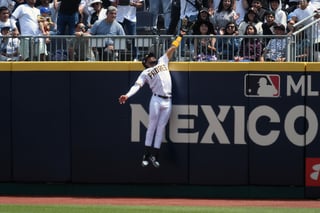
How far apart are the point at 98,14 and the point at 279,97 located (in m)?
5.39

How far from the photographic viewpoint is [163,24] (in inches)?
788

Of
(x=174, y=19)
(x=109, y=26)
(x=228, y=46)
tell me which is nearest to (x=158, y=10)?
(x=174, y=19)

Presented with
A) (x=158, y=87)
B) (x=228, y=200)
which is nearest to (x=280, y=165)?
(x=228, y=200)

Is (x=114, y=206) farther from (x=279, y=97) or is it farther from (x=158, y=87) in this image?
(x=279, y=97)

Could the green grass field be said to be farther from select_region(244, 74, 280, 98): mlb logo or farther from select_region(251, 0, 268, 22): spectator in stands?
select_region(251, 0, 268, 22): spectator in stands

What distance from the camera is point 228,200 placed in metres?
15.8

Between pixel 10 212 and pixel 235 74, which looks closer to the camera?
pixel 10 212

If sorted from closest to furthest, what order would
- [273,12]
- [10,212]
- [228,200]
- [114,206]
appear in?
[10,212], [114,206], [228,200], [273,12]

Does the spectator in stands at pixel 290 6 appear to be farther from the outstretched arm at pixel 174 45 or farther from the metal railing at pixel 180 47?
the outstretched arm at pixel 174 45

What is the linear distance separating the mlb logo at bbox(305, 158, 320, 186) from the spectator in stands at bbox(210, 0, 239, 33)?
3.81m

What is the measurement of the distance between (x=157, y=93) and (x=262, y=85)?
1.85 meters

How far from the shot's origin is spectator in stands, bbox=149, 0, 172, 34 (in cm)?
1992

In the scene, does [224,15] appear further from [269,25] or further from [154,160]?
[154,160]

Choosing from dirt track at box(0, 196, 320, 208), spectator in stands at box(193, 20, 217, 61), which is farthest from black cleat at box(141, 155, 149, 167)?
spectator in stands at box(193, 20, 217, 61)
